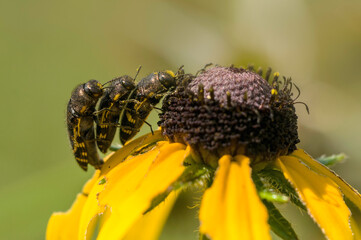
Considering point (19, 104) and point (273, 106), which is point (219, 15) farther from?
point (273, 106)

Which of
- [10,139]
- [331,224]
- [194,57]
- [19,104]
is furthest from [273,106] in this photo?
[19,104]

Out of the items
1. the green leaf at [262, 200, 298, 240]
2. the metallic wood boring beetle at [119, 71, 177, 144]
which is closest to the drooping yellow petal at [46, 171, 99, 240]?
the metallic wood boring beetle at [119, 71, 177, 144]

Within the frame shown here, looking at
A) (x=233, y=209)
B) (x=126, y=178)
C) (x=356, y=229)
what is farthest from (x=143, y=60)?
(x=233, y=209)

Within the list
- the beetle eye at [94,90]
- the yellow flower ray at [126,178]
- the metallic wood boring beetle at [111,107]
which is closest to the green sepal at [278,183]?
the yellow flower ray at [126,178]

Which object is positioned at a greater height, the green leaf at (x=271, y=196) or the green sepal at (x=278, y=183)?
the green leaf at (x=271, y=196)

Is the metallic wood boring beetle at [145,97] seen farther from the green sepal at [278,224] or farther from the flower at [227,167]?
the green sepal at [278,224]

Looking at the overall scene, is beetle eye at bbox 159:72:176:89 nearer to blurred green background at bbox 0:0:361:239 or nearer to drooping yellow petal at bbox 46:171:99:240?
drooping yellow petal at bbox 46:171:99:240
